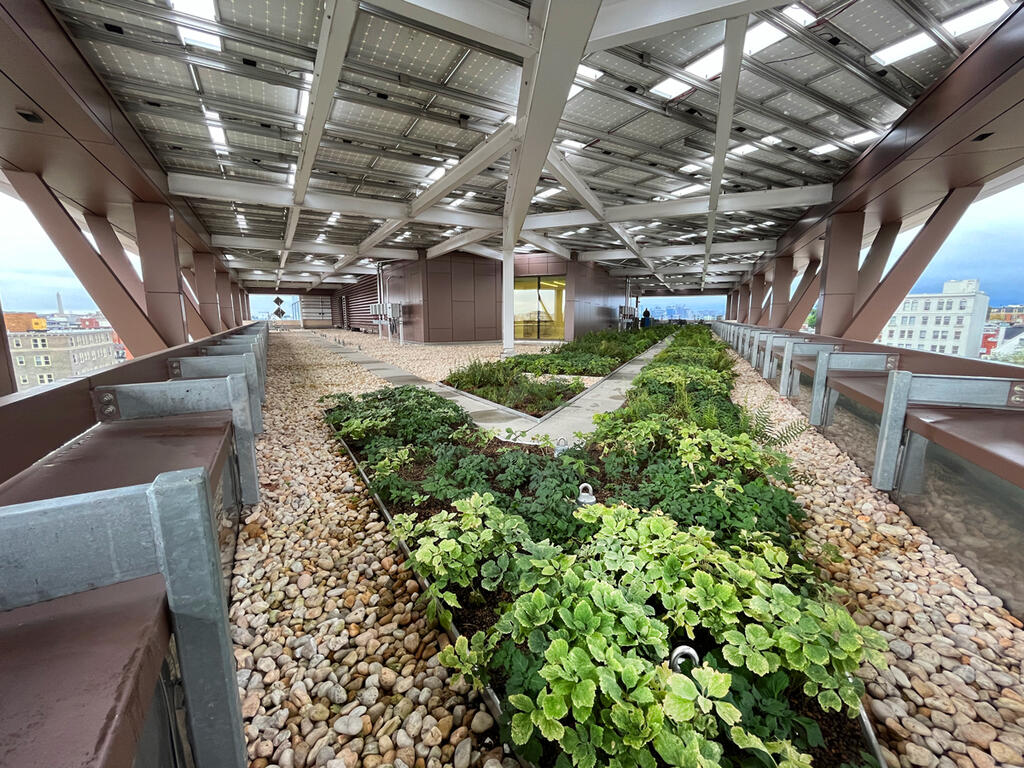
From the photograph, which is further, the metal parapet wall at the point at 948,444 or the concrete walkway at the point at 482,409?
the concrete walkway at the point at 482,409

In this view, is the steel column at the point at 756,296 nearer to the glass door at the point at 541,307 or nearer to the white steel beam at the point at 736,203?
the glass door at the point at 541,307

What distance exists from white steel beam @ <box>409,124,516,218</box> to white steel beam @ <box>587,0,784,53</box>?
2.43m

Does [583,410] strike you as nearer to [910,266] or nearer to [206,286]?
[910,266]

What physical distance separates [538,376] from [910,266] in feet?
25.8

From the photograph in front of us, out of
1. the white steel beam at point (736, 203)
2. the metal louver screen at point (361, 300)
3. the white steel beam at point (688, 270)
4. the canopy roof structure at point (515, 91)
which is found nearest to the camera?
the canopy roof structure at point (515, 91)

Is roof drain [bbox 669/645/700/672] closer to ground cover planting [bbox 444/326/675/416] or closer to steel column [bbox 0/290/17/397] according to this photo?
ground cover planting [bbox 444/326/675/416]

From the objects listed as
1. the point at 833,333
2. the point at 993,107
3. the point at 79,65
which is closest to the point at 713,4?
the point at 993,107

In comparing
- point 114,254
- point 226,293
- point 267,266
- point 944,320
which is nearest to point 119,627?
point 944,320

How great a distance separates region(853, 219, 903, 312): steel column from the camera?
32.8ft

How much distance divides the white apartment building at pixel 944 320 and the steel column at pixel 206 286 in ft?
67.1

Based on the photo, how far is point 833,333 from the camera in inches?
410

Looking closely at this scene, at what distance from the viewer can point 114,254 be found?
8.45 meters

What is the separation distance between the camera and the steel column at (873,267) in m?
9.98

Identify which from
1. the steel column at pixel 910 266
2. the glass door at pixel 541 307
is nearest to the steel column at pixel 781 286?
the steel column at pixel 910 266
